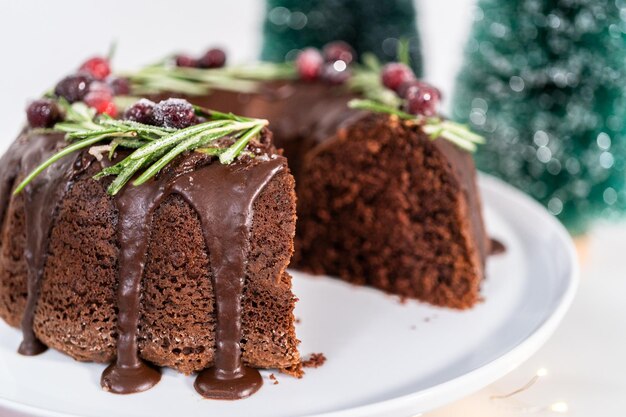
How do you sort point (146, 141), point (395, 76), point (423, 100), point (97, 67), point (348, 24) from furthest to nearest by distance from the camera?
point (348, 24)
point (395, 76)
point (97, 67)
point (423, 100)
point (146, 141)

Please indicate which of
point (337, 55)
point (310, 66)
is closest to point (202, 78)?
point (310, 66)

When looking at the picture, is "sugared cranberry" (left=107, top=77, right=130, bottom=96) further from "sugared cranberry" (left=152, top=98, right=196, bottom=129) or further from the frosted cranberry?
the frosted cranberry

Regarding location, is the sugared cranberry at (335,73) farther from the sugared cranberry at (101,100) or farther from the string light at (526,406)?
the string light at (526,406)

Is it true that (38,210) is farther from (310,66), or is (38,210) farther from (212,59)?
(310,66)

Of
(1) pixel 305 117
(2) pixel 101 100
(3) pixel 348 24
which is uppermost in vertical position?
(3) pixel 348 24

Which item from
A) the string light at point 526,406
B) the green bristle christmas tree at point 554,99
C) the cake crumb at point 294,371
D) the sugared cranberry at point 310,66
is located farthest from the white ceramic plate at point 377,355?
the sugared cranberry at point 310,66

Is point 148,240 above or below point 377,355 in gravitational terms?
above

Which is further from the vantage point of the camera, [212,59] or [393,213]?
[212,59]
